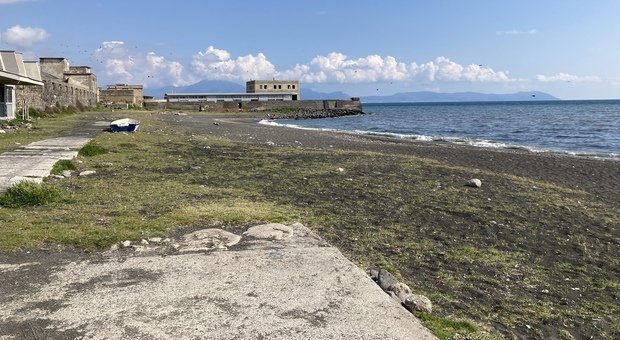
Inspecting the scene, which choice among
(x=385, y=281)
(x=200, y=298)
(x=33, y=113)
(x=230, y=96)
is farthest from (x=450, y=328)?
(x=230, y=96)

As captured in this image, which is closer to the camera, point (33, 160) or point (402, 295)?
point (402, 295)

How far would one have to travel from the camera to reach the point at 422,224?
8.60m

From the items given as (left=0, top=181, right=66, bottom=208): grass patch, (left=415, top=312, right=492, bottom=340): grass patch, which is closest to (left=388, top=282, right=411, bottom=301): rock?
(left=415, top=312, right=492, bottom=340): grass patch

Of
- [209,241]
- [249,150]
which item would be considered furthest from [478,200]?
[249,150]

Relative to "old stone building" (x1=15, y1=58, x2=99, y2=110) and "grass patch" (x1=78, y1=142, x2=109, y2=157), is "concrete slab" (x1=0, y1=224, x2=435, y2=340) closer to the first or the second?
"grass patch" (x1=78, y1=142, x2=109, y2=157)

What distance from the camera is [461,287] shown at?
572cm

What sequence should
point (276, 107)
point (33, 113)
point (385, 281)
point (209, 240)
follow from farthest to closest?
point (276, 107) → point (33, 113) → point (209, 240) → point (385, 281)

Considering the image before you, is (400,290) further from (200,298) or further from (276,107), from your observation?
(276,107)

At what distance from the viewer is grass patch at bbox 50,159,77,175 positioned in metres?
11.1

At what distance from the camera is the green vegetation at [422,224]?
5.38 metres

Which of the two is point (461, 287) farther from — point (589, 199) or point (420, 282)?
point (589, 199)

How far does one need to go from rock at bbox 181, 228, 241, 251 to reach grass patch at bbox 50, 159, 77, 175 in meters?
6.16

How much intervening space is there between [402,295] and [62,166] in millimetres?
9618

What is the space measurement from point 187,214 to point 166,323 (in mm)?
3992
